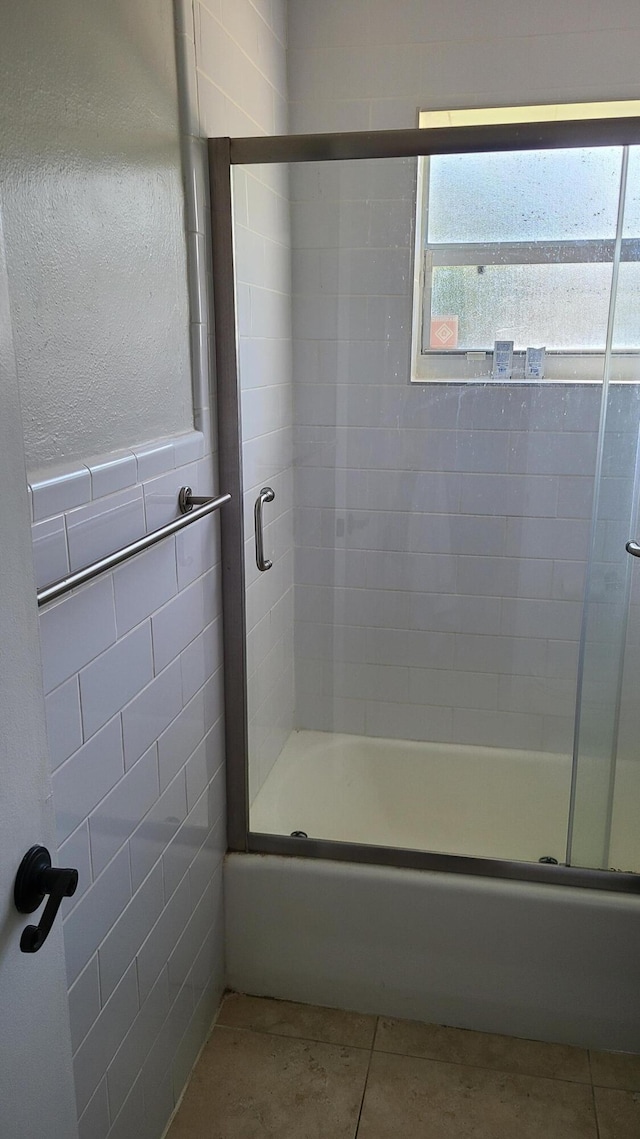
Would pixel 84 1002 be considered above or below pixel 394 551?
below

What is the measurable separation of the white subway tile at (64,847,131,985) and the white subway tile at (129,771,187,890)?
0.12 ft

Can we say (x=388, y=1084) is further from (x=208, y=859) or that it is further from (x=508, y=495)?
(x=508, y=495)

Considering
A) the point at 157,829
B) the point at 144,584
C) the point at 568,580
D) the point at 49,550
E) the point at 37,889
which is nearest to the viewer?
the point at 37,889

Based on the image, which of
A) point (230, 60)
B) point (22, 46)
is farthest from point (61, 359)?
point (230, 60)

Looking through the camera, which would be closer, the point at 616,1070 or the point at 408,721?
the point at 616,1070

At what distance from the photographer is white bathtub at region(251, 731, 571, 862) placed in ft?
6.80

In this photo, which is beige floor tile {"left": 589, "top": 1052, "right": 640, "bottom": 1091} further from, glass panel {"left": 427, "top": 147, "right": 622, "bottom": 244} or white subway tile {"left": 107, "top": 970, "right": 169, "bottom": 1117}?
glass panel {"left": 427, "top": 147, "right": 622, "bottom": 244}

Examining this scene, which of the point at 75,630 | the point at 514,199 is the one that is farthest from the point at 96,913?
the point at 514,199

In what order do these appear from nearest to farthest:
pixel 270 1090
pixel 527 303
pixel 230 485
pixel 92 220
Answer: pixel 92 220 → pixel 270 1090 → pixel 230 485 → pixel 527 303

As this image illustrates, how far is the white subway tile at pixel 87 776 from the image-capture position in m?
1.16

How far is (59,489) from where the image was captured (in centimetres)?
109

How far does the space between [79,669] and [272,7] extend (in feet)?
6.16

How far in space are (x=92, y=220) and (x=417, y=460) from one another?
1.22 meters

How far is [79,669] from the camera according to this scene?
119cm
